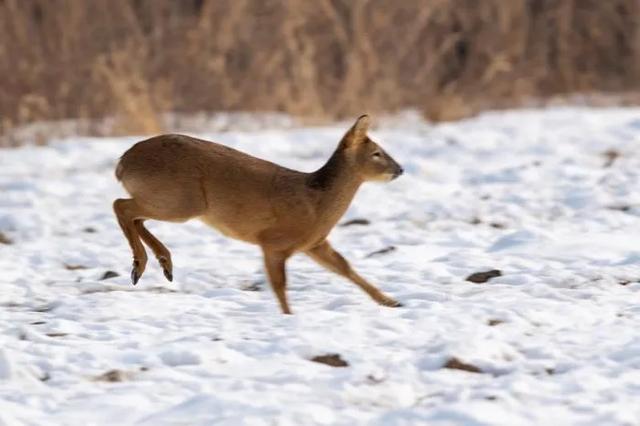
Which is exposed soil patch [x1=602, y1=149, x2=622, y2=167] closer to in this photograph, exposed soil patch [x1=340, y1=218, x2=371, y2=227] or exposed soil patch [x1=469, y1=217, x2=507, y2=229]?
exposed soil patch [x1=469, y1=217, x2=507, y2=229]

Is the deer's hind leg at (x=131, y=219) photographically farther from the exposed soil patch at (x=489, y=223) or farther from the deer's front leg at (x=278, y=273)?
the exposed soil patch at (x=489, y=223)

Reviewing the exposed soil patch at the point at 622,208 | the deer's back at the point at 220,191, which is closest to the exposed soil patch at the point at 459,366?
the deer's back at the point at 220,191

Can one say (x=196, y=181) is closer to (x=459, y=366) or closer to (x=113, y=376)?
(x=113, y=376)

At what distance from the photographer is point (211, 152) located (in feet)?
20.3

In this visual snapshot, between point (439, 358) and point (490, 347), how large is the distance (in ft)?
0.79

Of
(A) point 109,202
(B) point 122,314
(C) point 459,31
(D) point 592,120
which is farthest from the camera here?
(C) point 459,31

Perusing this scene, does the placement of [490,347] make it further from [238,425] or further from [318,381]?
[238,425]

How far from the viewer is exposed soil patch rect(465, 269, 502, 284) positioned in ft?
21.8

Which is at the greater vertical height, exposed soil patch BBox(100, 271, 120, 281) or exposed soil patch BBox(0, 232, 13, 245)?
exposed soil patch BBox(100, 271, 120, 281)

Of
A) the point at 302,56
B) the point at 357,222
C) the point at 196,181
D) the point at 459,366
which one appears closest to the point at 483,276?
the point at 196,181

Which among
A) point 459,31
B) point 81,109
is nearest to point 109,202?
point 81,109

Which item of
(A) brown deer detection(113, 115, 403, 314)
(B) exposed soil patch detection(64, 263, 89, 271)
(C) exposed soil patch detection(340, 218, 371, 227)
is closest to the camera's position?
(A) brown deer detection(113, 115, 403, 314)

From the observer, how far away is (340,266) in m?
6.32

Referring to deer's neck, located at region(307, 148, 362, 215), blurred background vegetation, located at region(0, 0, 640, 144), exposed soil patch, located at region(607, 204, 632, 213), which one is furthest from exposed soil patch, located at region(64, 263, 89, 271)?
blurred background vegetation, located at region(0, 0, 640, 144)
